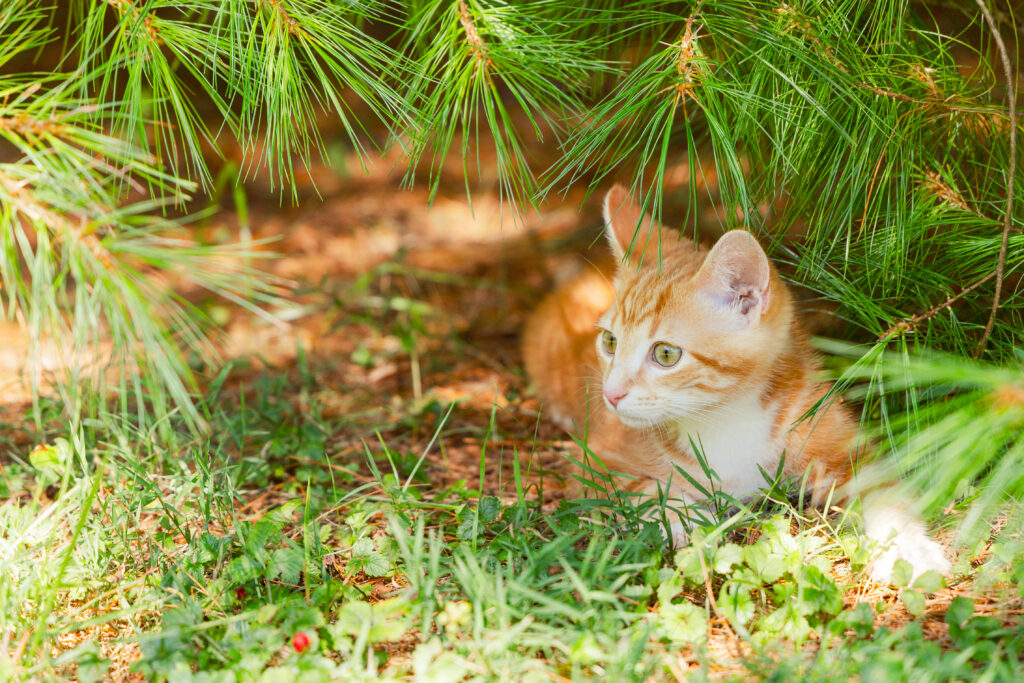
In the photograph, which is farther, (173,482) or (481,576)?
(173,482)

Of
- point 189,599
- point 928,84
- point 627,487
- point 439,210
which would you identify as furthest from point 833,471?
point 439,210

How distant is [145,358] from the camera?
4.72 feet

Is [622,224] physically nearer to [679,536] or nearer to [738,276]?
[738,276]

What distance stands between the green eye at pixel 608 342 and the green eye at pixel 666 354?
19 cm

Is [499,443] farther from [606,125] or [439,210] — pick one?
[439,210]

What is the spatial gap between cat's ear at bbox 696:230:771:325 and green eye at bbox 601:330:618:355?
1.07 feet

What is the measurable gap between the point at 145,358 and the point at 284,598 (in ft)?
1.91

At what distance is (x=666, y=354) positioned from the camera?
2068 mm

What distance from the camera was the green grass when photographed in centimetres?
144

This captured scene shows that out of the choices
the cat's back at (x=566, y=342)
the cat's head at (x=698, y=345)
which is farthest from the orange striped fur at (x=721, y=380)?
the cat's back at (x=566, y=342)

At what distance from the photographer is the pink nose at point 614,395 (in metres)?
2.03

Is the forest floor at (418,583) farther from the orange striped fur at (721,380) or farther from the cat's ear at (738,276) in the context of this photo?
the cat's ear at (738,276)

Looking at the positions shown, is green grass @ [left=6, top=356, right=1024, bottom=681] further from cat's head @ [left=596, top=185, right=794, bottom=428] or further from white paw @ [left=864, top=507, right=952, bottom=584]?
cat's head @ [left=596, top=185, right=794, bottom=428]

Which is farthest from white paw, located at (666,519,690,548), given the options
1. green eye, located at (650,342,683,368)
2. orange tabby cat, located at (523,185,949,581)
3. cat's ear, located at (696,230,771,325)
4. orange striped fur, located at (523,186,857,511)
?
cat's ear, located at (696,230,771,325)
